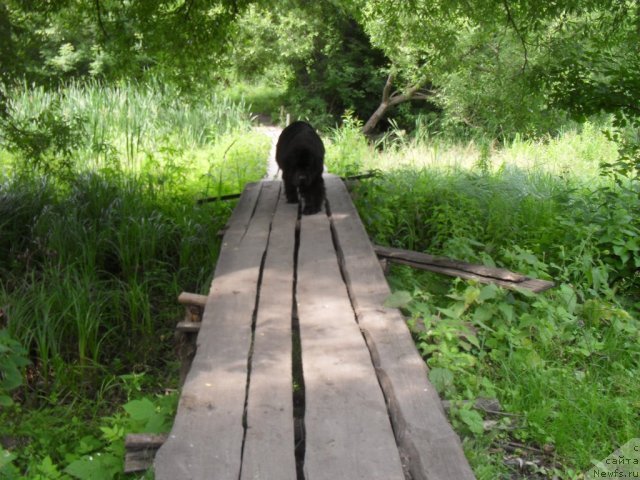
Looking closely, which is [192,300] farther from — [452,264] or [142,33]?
[142,33]

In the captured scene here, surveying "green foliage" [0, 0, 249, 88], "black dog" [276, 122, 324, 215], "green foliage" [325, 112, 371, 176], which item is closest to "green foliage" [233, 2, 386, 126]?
"green foliage" [325, 112, 371, 176]

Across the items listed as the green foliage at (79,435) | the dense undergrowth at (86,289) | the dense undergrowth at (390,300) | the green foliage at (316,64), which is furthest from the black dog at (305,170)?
the green foliage at (316,64)

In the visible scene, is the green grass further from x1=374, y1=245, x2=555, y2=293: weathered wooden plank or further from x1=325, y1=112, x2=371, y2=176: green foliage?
x1=325, y1=112, x2=371, y2=176: green foliage

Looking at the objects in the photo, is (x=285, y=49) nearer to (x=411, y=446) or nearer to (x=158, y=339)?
(x=158, y=339)

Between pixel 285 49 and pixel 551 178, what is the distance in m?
12.6

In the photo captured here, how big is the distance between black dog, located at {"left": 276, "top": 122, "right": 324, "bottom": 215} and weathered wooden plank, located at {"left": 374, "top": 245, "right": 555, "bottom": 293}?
3.87 feet

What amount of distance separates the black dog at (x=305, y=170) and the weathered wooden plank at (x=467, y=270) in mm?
1180

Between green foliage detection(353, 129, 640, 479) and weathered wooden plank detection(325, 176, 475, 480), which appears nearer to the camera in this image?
weathered wooden plank detection(325, 176, 475, 480)

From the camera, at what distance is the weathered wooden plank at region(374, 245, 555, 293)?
14.4ft

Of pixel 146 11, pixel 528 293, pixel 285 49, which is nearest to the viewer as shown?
pixel 528 293

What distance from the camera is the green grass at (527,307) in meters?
3.31

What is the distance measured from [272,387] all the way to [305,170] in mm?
3559

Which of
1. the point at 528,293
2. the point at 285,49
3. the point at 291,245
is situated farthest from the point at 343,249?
the point at 285,49

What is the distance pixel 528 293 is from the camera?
4203mm
